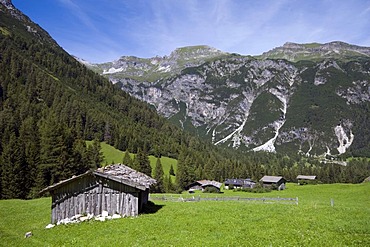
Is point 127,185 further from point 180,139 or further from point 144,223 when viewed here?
point 180,139

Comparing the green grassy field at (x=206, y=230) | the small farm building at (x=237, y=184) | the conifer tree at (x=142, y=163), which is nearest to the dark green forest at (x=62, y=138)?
the conifer tree at (x=142, y=163)

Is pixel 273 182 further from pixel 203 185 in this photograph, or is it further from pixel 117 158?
pixel 117 158

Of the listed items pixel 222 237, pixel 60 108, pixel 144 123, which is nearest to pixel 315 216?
pixel 222 237

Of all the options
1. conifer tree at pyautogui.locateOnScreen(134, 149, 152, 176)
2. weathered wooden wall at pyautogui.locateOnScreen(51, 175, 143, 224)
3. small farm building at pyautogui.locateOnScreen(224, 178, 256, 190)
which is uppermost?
conifer tree at pyautogui.locateOnScreen(134, 149, 152, 176)

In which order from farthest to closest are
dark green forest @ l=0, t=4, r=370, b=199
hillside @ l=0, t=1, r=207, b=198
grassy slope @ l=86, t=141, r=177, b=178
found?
grassy slope @ l=86, t=141, r=177, b=178, dark green forest @ l=0, t=4, r=370, b=199, hillside @ l=0, t=1, r=207, b=198

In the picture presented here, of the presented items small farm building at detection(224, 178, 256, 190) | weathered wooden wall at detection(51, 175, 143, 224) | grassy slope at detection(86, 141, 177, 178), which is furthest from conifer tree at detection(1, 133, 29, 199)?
small farm building at detection(224, 178, 256, 190)

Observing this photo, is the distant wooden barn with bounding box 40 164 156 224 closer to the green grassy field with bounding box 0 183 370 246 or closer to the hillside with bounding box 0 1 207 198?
the green grassy field with bounding box 0 183 370 246

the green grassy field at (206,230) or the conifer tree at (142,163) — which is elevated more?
the conifer tree at (142,163)

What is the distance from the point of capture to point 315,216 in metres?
30.1

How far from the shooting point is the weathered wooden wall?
1260 inches

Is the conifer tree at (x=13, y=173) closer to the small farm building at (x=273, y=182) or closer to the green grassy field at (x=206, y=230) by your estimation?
the green grassy field at (x=206, y=230)

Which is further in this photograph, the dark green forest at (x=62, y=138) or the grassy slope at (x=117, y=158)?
the grassy slope at (x=117, y=158)

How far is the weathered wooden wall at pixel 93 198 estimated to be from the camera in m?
32.0

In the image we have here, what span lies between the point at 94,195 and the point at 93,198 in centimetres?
33
